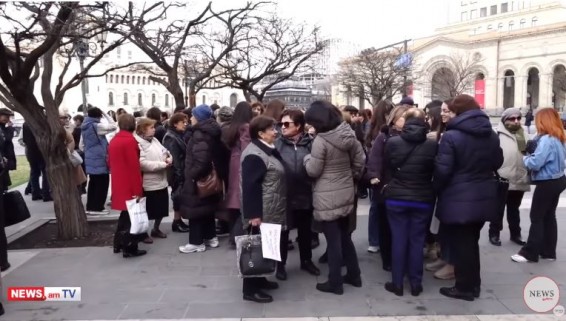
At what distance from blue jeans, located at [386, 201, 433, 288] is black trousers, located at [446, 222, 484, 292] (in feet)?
1.01

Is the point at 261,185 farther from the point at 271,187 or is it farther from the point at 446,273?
the point at 446,273

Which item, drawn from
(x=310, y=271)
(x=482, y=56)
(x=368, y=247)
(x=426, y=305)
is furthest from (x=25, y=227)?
(x=482, y=56)

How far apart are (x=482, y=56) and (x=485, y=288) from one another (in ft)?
230

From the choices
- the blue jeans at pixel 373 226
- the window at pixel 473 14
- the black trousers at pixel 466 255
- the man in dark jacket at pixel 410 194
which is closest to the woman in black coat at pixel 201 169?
the blue jeans at pixel 373 226

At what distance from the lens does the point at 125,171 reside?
5750mm

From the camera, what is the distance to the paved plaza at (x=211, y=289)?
4.27 meters

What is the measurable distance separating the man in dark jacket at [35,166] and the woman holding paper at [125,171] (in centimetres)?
491

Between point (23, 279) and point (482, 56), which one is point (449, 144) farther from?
point (482, 56)

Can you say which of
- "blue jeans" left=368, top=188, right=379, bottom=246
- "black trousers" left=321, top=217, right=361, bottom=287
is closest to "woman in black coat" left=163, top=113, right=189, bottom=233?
"blue jeans" left=368, top=188, right=379, bottom=246

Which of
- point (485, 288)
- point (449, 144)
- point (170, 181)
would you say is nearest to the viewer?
point (449, 144)

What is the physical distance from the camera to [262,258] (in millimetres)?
4352

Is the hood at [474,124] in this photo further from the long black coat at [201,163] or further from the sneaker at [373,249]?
the long black coat at [201,163]

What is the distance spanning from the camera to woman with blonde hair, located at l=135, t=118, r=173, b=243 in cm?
627

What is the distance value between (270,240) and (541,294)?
8.66ft
